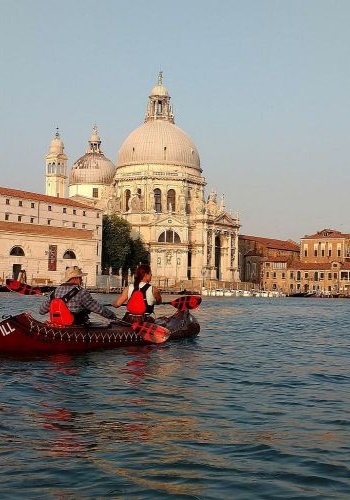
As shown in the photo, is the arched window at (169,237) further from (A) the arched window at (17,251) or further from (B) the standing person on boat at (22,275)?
(B) the standing person on boat at (22,275)

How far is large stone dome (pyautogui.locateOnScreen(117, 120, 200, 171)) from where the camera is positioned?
11219cm

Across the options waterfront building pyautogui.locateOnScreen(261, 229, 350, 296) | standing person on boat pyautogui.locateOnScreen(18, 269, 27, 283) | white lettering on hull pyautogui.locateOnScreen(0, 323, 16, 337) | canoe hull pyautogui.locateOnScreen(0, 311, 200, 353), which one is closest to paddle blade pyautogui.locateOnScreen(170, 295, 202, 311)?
canoe hull pyautogui.locateOnScreen(0, 311, 200, 353)

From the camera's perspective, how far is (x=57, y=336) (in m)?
15.7

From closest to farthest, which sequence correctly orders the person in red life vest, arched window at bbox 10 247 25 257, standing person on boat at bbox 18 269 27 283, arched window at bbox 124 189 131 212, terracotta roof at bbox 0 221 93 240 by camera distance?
the person in red life vest < standing person on boat at bbox 18 269 27 283 < terracotta roof at bbox 0 221 93 240 < arched window at bbox 10 247 25 257 < arched window at bbox 124 189 131 212

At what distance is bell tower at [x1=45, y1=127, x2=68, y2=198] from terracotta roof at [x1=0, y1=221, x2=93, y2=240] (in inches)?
929

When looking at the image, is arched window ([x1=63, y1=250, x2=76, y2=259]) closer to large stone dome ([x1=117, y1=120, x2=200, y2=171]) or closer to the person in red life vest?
large stone dome ([x1=117, y1=120, x2=200, y2=171])

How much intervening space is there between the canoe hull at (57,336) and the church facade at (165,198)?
88.1 m

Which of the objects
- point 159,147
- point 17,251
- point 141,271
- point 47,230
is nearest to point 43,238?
point 47,230

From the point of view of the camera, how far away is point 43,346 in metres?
15.5

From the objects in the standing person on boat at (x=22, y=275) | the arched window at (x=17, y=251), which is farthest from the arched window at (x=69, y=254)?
the standing person on boat at (x=22, y=275)

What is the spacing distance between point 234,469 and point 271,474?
37 centimetres

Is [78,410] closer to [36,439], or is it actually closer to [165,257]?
[36,439]

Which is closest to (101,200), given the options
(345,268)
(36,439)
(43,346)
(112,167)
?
(112,167)

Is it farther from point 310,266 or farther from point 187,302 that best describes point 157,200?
point 187,302
